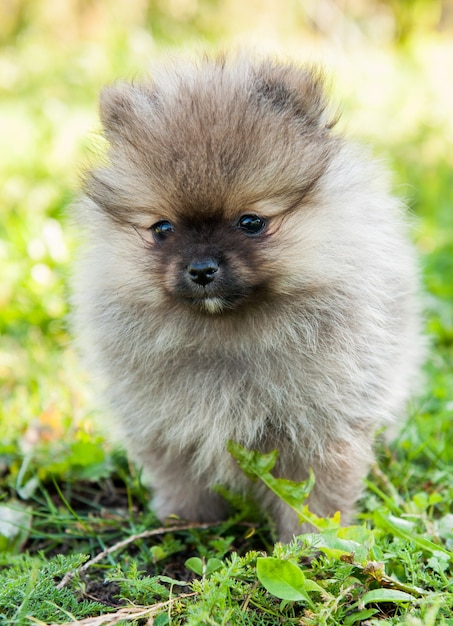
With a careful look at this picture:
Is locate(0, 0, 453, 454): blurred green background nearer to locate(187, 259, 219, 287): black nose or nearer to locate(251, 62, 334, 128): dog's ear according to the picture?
locate(251, 62, 334, 128): dog's ear

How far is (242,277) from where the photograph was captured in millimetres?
2158

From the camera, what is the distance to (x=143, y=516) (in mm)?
2852

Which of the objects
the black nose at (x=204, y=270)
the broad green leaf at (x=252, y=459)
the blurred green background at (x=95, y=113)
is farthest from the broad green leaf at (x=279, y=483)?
the blurred green background at (x=95, y=113)

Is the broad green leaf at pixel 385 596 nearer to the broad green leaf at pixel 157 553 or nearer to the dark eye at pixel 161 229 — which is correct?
the broad green leaf at pixel 157 553

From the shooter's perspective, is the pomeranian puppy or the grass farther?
the pomeranian puppy

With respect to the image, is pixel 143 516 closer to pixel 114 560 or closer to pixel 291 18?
pixel 114 560

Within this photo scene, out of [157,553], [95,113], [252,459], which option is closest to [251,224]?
[252,459]

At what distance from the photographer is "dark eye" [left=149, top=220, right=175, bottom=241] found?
2.25 metres

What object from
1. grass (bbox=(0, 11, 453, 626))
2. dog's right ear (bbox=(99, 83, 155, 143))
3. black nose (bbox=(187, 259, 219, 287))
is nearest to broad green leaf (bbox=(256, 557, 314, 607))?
grass (bbox=(0, 11, 453, 626))

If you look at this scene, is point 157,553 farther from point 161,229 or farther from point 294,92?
point 294,92

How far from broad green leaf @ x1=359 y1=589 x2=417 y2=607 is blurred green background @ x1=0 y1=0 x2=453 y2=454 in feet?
5.04

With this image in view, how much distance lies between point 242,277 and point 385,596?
3.15 feet

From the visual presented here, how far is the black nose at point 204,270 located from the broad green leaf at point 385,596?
965 mm

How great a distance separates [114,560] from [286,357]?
3.04ft
